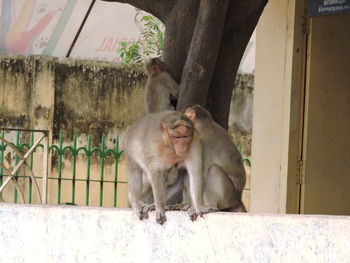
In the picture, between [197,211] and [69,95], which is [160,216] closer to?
[197,211]

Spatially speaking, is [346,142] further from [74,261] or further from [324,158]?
[74,261]

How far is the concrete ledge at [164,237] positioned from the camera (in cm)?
427

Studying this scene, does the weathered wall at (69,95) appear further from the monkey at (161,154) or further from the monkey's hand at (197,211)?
the monkey's hand at (197,211)

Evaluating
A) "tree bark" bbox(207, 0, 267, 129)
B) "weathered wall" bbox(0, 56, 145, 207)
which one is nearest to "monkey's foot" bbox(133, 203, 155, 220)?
"tree bark" bbox(207, 0, 267, 129)

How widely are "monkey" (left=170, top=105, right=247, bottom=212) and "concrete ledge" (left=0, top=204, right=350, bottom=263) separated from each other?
37.0 inches

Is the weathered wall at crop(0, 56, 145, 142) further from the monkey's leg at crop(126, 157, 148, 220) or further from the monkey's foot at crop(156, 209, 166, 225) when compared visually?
the monkey's foot at crop(156, 209, 166, 225)

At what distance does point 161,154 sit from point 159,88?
2177mm

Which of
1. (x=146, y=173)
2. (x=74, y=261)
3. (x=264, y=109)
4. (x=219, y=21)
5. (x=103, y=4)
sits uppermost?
(x=103, y=4)

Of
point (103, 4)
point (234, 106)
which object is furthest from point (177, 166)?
point (103, 4)

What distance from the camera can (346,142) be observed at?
743 cm

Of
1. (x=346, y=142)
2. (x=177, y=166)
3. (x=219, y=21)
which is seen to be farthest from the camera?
(x=346, y=142)

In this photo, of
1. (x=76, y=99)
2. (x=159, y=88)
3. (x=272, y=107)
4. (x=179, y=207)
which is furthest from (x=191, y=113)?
(x=76, y=99)

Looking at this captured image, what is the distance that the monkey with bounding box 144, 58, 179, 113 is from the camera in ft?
22.2

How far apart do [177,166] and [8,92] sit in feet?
16.7
